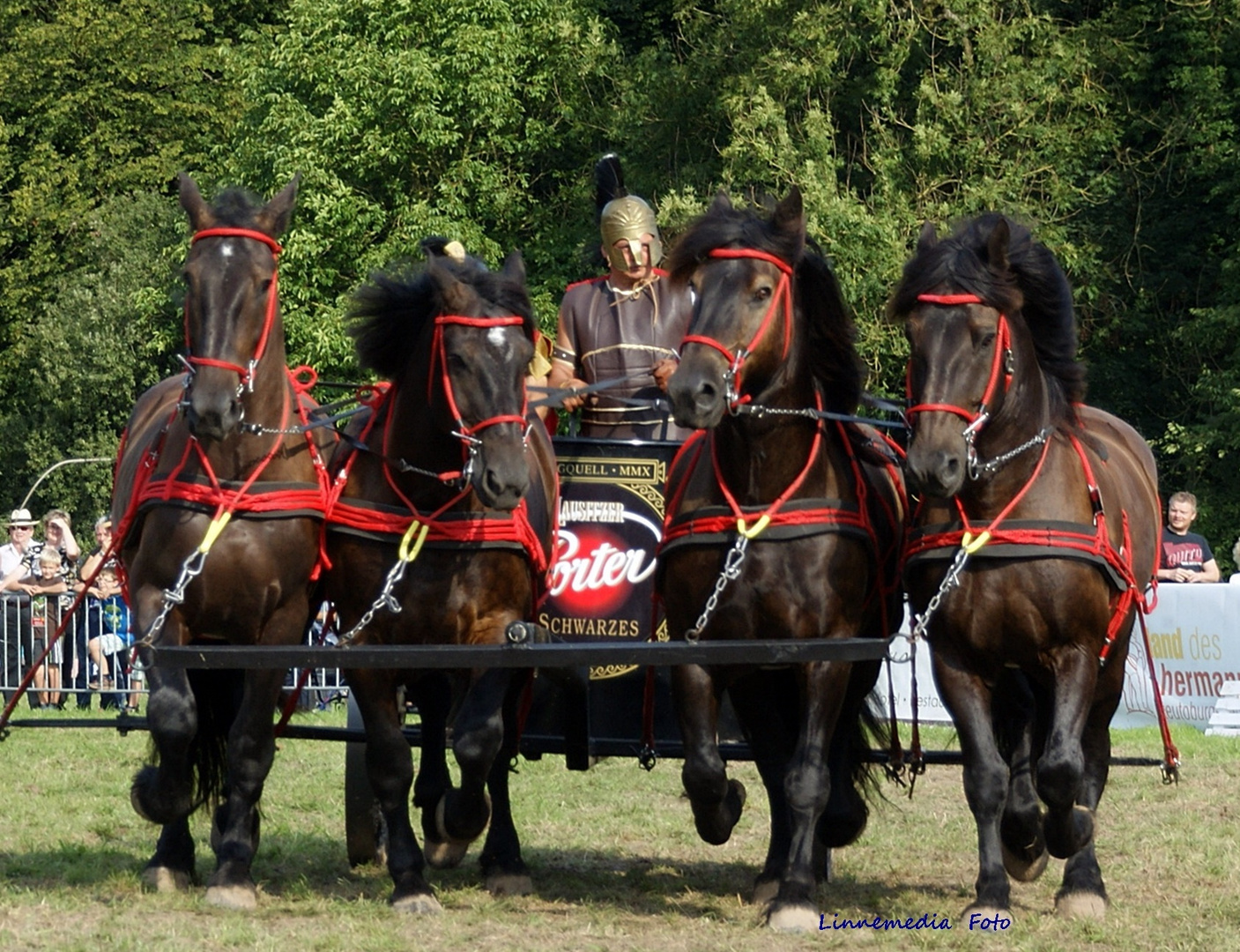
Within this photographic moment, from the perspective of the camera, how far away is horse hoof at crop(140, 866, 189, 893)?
7.25 meters

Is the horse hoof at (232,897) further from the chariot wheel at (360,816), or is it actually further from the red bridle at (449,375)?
the red bridle at (449,375)

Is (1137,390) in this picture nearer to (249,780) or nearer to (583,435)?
(583,435)

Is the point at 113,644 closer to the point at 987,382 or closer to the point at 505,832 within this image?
the point at 505,832

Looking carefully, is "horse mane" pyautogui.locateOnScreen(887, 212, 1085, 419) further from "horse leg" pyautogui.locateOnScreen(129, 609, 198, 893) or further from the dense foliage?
the dense foliage

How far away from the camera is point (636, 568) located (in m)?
7.79

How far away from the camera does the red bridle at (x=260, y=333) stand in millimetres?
6441

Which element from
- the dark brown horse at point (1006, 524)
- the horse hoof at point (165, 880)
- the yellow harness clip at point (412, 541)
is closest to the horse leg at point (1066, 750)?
the dark brown horse at point (1006, 524)

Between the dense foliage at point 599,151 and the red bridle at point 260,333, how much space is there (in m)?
A: 16.8

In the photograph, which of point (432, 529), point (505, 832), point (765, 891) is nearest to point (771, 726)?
point (765, 891)

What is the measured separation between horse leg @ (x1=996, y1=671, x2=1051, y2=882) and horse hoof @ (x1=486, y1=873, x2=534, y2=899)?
6.31 ft

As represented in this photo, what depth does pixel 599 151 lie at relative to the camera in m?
32.1

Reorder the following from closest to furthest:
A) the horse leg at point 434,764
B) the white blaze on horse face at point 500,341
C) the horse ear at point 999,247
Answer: the horse ear at point 999,247 → the white blaze on horse face at point 500,341 → the horse leg at point 434,764

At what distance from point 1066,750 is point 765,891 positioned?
4.50 ft

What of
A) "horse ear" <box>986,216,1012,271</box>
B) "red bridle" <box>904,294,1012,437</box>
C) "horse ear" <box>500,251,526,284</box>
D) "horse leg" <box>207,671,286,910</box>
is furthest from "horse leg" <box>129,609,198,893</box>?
"horse ear" <box>986,216,1012,271</box>
